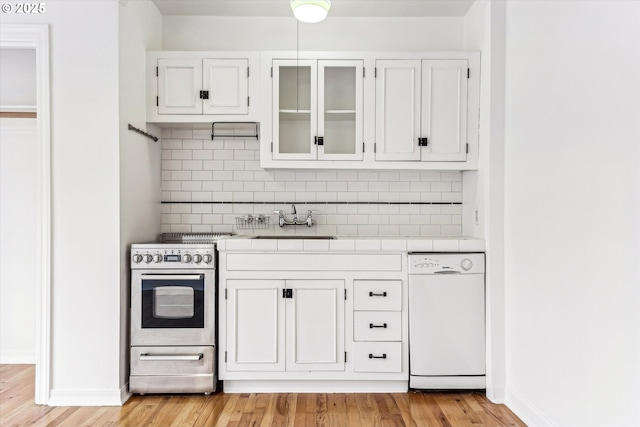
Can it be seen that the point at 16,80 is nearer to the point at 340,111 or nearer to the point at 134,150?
the point at 134,150

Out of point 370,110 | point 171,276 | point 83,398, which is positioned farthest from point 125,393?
point 370,110

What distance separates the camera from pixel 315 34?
3447 mm

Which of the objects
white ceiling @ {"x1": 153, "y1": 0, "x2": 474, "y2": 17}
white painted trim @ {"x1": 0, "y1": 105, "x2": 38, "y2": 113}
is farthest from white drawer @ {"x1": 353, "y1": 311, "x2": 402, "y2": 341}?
white painted trim @ {"x1": 0, "y1": 105, "x2": 38, "y2": 113}

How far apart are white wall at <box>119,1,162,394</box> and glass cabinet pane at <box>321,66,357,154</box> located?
4.29 feet

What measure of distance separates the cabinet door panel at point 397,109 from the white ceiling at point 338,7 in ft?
1.59

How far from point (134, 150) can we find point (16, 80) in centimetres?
128

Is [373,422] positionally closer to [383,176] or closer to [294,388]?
[294,388]

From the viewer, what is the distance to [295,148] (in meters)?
3.15

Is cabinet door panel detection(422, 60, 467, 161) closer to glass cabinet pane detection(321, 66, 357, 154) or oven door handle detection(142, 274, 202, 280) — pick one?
glass cabinet pane detection(321, 66, 357, 154)

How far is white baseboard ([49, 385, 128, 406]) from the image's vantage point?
105 inches

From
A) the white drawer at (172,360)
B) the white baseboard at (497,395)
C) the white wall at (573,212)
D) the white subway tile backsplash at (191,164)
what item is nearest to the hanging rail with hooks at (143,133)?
the white subway tile backsplash at (191,164)

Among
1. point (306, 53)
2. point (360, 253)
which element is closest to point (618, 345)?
point (360, 253)

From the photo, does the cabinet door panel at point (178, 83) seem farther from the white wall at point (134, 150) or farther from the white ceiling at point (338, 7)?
the white ceiling at point (338, 7)

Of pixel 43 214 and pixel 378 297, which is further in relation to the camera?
pixel 378 297
